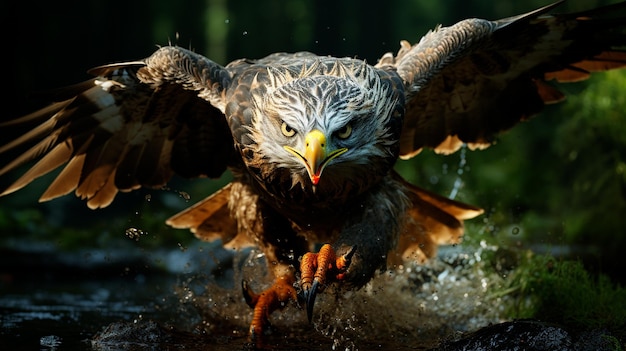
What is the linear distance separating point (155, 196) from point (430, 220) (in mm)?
6412

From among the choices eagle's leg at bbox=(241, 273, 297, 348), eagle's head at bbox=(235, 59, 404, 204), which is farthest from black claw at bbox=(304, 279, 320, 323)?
eagle's leg at bbox=(241, 273, 297, 348)

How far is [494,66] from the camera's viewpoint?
5.36 m

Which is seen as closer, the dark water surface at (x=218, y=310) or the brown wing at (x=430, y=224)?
the dark water surface at (x=218, y=310)

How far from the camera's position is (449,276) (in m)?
6.08

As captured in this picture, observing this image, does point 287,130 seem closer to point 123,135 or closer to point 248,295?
point 248,295

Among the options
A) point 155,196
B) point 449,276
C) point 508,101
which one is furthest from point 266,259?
point 155,196

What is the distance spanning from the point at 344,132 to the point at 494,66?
193cm

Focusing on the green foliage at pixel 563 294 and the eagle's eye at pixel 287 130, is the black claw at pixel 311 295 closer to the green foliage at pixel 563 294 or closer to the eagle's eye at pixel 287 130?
the eagle's eye at pixel 287 130

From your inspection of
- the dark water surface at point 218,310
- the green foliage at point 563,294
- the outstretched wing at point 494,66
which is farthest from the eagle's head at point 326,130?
the green foliage at point 563,294

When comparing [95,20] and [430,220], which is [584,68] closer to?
[430,220]

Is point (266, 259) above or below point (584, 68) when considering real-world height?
below

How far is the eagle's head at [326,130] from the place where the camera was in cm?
368

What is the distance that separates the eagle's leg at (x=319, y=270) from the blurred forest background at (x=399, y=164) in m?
1.30

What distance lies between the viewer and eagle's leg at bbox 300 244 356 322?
13.1 ft
